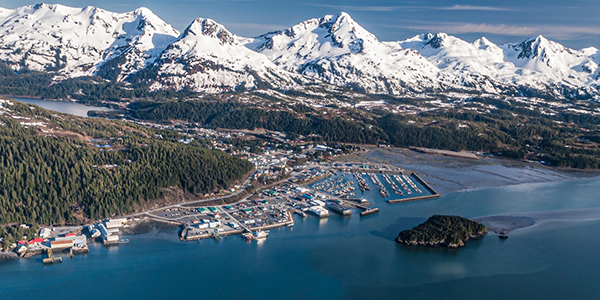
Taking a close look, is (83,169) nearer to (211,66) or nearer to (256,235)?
(256,235)

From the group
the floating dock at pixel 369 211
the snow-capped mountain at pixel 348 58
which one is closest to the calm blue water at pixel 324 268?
the floating dock at pixel 369 211

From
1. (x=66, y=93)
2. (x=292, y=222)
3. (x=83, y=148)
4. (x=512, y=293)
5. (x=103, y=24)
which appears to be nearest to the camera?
(x=512, y=293)

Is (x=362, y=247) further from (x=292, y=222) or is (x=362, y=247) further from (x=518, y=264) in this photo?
(x=518, y=264)

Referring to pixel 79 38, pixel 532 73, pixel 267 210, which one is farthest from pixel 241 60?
pixel 532 73

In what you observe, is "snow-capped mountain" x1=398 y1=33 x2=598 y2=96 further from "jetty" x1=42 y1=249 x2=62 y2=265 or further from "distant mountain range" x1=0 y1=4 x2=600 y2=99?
"jetty" x1=42 y1=249 x2=62 y2=265

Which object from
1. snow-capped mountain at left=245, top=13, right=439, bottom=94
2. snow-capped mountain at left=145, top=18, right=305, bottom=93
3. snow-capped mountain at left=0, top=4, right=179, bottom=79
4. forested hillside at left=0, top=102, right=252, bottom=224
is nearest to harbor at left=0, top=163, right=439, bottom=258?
forested hillside at left=0, top=102, right=252, bottom=224

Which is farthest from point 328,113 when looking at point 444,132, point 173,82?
point 173,82
